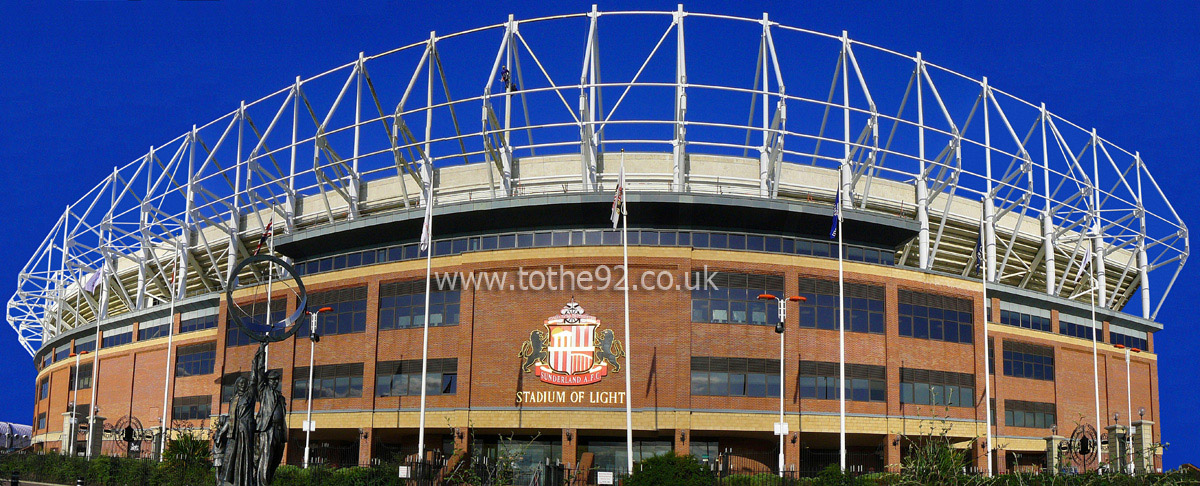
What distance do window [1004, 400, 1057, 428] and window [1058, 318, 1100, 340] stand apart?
567 cm

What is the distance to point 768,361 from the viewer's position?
5472 cm

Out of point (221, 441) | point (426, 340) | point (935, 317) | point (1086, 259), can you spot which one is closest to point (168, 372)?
point (426, 340)

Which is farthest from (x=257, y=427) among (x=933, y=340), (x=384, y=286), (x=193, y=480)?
(x=933, y=340)

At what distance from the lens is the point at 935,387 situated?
5788 cm

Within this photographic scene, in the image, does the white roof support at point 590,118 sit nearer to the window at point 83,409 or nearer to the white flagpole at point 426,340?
the white flagpole at point 426,340

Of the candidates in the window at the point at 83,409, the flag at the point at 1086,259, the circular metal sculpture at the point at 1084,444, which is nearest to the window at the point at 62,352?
the window at the point at 83,409

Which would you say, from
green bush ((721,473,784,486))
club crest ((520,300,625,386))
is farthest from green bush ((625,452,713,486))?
club crest ((520,300,625,386))

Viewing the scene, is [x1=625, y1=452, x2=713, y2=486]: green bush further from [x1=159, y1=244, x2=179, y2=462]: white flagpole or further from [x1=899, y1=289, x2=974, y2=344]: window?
[x1=159, y1=244, x2=179, y2=462]: white flagpole

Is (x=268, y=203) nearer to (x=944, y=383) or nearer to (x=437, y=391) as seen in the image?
(x=437, y=391)

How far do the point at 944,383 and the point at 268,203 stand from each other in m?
44.0

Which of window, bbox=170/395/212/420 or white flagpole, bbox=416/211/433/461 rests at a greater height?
white flagpole, bbox=416/211/433/461

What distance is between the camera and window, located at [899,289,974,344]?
5778 cm

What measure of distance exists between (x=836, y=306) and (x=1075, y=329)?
75.0 feet

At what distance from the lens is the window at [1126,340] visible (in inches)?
A: 2874
